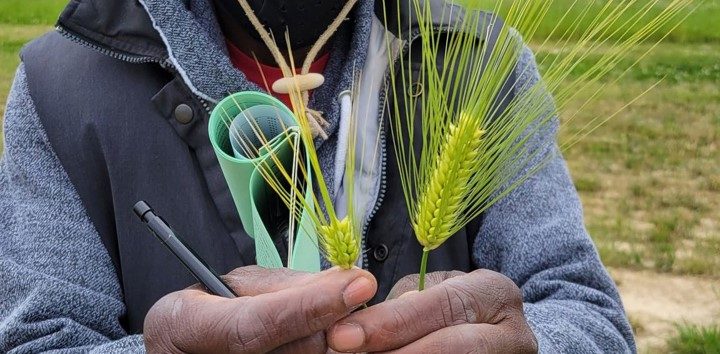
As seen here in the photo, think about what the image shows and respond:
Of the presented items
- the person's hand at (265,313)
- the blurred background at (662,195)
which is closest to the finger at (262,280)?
the person's hand at (265,313)

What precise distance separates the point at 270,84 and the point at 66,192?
1.25 ft

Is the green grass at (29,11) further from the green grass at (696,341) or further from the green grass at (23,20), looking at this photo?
the green grass at (696,341)

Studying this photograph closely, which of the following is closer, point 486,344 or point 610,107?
point 486,344

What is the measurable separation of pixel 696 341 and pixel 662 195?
142 cm

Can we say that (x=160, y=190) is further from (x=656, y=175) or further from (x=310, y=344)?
(x=656, y=175)

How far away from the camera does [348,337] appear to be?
1016 mm

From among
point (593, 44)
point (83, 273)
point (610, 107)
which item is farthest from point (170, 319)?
point (610, 107)

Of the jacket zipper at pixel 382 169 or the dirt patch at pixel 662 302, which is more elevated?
the jacket zipper at pixel 382 169

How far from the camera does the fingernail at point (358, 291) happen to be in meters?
0.99

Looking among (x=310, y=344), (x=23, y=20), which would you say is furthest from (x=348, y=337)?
(x=23, y=20)

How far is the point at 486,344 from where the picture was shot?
1.09m

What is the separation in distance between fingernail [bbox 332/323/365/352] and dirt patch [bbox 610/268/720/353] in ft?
8.54

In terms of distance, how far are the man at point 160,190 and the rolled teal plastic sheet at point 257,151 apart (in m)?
0.20

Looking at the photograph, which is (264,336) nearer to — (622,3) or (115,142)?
(622,3)
